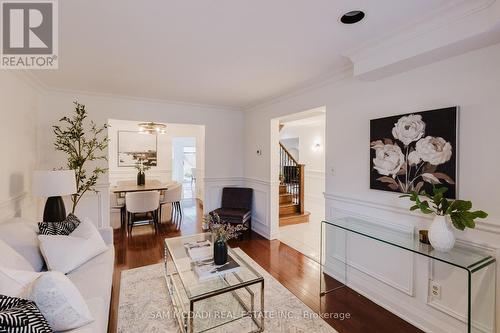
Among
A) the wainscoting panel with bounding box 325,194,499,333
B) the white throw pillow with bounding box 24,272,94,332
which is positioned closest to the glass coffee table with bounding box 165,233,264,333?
the white throw pillow with bounding box 24,272,94,332

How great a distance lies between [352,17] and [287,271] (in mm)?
2864

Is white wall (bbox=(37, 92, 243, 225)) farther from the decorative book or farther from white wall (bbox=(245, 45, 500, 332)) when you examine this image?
the decorative book

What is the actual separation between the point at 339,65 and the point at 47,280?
10.1 ft

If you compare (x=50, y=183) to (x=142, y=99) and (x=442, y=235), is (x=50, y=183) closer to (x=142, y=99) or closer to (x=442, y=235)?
(x=142, y=99)

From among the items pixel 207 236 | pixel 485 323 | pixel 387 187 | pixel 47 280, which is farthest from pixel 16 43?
pixel 485 323

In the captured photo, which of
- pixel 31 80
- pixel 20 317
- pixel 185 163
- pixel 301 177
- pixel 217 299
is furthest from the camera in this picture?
pixel 185 163

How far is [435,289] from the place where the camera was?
2043 mm

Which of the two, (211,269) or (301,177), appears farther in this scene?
(301,177)

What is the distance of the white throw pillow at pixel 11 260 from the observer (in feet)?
5.08

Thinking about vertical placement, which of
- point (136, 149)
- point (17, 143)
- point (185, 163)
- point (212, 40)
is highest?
point (212, 40)

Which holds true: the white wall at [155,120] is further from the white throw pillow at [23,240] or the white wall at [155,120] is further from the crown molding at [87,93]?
the white throw pillow at [23,240]

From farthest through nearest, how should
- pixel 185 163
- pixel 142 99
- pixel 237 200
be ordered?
pixel 185 163 → pixel 237 200 → pixel 142 99

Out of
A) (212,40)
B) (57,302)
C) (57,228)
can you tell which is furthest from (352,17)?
(57,228)

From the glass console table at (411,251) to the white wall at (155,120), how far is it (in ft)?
8.72
